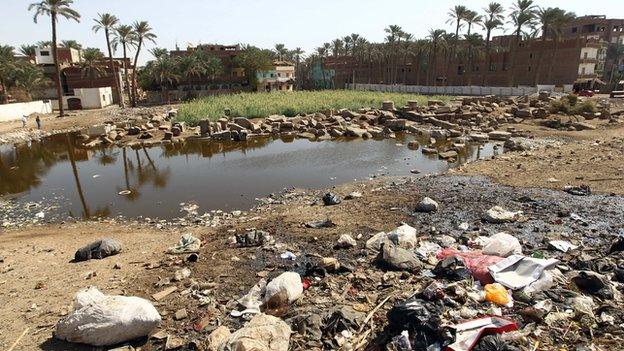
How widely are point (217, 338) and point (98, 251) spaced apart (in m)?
3.71

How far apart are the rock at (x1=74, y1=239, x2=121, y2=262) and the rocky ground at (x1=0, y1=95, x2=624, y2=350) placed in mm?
167

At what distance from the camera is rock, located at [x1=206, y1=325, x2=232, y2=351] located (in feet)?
12.9

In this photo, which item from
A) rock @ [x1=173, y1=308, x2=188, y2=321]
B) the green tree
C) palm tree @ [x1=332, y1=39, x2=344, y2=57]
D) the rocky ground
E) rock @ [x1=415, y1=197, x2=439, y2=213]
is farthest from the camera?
palm tree @ [x1=332, y1=39, x2=344, y2=57]

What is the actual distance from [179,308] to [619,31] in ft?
231

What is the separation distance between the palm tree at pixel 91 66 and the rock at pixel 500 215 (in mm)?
45592

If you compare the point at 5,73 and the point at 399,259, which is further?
the point at 5,73

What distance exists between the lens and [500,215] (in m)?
7.33

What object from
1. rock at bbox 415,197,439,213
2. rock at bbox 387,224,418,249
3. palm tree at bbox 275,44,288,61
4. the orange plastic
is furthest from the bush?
palm tree at bbox 275,44,288,61

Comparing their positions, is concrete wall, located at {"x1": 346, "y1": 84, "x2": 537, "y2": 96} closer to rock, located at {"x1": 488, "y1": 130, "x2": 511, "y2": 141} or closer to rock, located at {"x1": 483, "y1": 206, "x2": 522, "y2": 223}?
rock, located at {"x1": 488, "y1": 130, "x2": 511, "y2": 141}

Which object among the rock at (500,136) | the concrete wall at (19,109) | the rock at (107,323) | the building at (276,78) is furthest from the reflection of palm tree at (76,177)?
the building at (276,78)

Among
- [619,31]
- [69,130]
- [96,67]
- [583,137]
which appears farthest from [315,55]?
[583,137]

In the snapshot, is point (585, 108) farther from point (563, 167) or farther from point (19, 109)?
point (19, 109)

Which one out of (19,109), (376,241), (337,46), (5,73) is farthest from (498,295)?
(337,46)

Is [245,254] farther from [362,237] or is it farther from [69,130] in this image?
[69,130]
